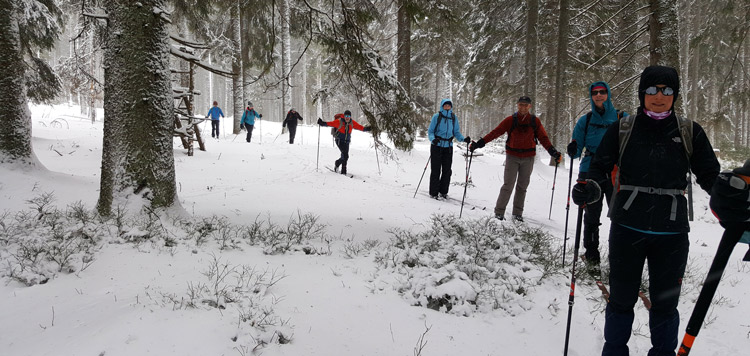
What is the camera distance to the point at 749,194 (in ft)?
6.88

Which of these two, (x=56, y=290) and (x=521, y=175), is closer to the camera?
(x=56, y=290)

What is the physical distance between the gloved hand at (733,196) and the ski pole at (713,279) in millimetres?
94

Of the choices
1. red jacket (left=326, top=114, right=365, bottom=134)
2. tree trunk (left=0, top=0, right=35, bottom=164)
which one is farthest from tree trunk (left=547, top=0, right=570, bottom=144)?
tree trunk (left=0, top=0, right=35, bottom=164)

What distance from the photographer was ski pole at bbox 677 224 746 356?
2254 mm

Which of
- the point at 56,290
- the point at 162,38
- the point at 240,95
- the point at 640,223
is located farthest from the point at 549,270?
the point at 240,95

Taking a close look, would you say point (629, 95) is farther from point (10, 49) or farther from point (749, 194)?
point (10, 49)

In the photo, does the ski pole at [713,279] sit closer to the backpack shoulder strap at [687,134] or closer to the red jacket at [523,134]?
the backpack shoulder strap at [687,134]

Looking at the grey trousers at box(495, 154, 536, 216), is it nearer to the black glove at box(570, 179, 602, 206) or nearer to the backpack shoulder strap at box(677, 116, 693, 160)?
the black glove at box(570, 179, 602, 206)

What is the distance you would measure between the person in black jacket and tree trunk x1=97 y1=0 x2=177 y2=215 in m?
5.13

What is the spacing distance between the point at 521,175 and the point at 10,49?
9.77m

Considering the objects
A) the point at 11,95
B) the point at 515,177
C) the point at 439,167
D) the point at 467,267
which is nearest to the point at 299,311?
the point at 467,267

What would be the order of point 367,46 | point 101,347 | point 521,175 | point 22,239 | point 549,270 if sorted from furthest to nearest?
1. point 521,175
2. point 367,46
3. point 549,270
4. point 22,239
5. point 101,347

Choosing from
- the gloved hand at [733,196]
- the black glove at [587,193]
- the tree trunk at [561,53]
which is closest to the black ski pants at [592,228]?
the black glove at [587,193]

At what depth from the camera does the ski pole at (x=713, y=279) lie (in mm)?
2254
